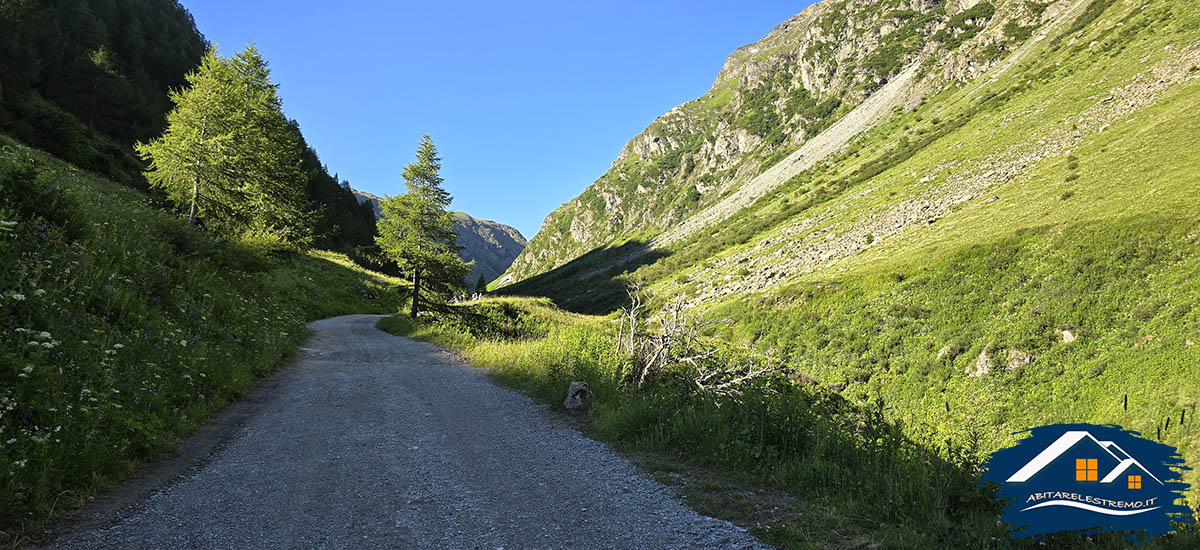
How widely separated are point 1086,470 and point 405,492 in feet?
18.0

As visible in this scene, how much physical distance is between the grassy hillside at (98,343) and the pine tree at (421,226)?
11.9m

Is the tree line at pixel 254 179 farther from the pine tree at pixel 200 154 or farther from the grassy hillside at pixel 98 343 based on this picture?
the grassy hillside at pixel 98 343

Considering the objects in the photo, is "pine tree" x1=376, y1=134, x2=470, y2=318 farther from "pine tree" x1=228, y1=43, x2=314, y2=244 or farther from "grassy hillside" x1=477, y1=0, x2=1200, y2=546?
"grassy hillside" x1=477, y1=0, x2=1200, y2=546

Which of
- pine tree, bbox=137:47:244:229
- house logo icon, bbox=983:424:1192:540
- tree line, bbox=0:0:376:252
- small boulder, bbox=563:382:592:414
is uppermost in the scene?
tree line, bbox=0:0:376:252

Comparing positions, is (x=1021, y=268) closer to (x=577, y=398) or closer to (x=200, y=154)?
(x=577, y=398)

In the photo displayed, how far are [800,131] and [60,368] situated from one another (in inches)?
7316

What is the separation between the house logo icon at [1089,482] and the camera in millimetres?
3021

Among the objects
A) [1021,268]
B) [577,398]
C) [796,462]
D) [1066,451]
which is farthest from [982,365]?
[1066,451]

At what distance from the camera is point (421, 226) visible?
27.7 meters

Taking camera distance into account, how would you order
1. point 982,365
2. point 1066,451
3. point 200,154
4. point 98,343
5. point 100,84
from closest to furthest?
1. point 1066,451
2. point 98,343
3. point 200,154
4. point 982,365
5. point 100,84

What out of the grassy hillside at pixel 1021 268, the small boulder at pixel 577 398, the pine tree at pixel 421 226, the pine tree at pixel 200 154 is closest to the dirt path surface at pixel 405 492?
the small boulder at pixel 577 398

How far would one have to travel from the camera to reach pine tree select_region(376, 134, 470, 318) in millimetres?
27359

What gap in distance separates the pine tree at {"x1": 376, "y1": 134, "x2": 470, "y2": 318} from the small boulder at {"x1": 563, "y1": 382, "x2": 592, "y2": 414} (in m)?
21.0

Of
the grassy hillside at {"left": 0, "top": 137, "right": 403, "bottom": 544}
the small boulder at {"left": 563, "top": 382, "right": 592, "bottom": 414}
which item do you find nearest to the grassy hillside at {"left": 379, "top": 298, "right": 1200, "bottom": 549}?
the small boulder at {"left": 563, "top": 382, "right": 592, "bottom": 414}
